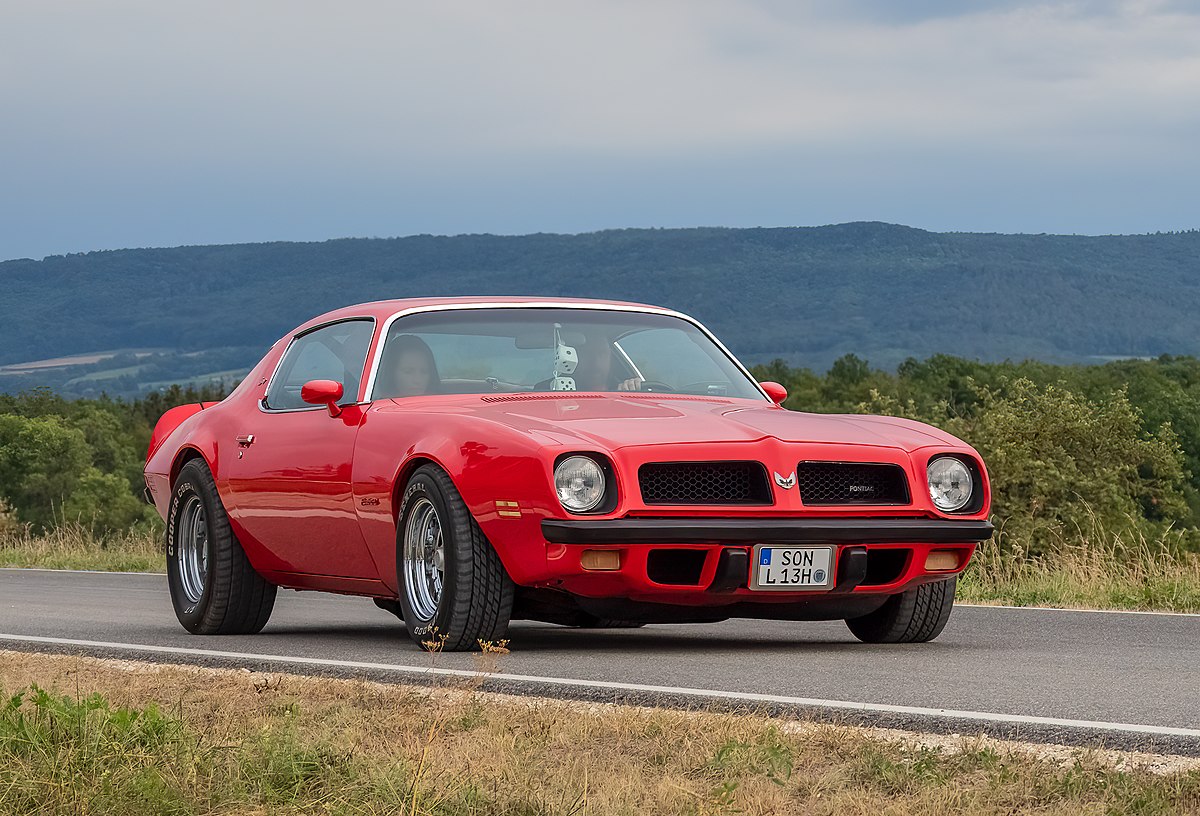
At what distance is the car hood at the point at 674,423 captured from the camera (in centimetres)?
768

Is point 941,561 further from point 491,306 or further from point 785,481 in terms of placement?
point 491,306

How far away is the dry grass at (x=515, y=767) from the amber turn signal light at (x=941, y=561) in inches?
93.5

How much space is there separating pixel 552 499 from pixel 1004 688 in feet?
6.01

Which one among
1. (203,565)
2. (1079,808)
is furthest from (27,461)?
(1079,808)

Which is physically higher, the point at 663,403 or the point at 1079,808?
the point at 663,403

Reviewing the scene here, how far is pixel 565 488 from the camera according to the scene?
750 centimetres

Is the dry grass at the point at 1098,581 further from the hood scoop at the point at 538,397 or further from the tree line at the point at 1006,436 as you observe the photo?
the tree line at the point at 1006,436

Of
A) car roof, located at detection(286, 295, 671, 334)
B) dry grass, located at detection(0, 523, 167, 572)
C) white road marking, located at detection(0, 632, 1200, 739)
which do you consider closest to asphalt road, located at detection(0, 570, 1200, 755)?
white road marking, located at detection(0, 632, 1200, 739)

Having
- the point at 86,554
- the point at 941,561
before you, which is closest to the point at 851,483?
the point at 941,561

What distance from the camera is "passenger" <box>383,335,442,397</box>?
887 centimetres

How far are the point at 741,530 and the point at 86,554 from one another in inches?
630

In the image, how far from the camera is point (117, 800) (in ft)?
15.4

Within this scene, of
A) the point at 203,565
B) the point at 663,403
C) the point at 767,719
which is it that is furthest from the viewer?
the point at 203,565

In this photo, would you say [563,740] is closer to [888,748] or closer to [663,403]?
[888,748]
